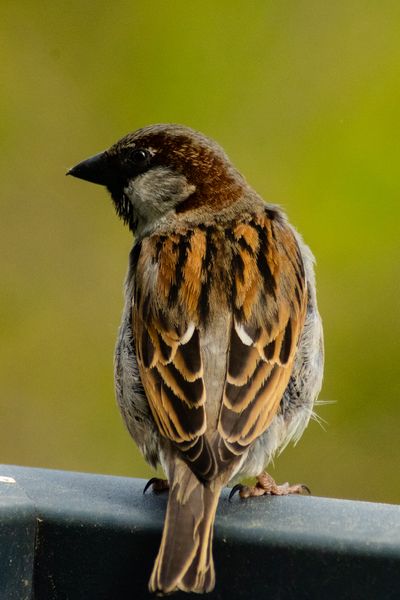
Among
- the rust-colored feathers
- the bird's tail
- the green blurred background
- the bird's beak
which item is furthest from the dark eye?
the bird's tail

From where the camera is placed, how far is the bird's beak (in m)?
6.31

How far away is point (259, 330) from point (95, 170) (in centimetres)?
144

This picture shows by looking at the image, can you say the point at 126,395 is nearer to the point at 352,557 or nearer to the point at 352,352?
the point at 352,557

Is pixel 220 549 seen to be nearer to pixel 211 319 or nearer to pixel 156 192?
pixel 211 319

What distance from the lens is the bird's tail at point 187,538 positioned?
4.14m

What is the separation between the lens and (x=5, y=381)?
8.00 m

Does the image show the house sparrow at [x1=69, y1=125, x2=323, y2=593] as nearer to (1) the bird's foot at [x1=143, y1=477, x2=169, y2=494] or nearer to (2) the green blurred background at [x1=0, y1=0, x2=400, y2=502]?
(1) the bird's foot at [x1=143, y1=477, x2=169, y2=494]

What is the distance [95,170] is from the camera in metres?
6.33

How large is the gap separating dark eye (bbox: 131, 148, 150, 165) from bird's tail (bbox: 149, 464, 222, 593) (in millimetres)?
1777

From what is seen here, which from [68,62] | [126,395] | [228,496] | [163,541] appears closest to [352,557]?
[163,541]

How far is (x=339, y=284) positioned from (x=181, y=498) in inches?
120

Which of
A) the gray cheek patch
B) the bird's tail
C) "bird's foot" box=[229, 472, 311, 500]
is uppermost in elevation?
the gray cheek patch

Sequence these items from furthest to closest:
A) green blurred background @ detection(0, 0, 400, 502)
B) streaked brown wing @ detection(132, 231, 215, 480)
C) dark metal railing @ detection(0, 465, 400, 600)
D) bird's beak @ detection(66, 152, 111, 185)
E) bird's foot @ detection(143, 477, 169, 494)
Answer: green blurred background @ detection(0, 0, 400, 502)
bird's beak @ detection(66, 152, 111, 185)
bird's foot @ detection(143, 477, 169, 494)
streaked brown wing @ detection(132, 231, 215, 480)
dark metal railing @ detection(0, 465, 400, 600)

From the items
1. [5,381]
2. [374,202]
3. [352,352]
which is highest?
[374,202]
